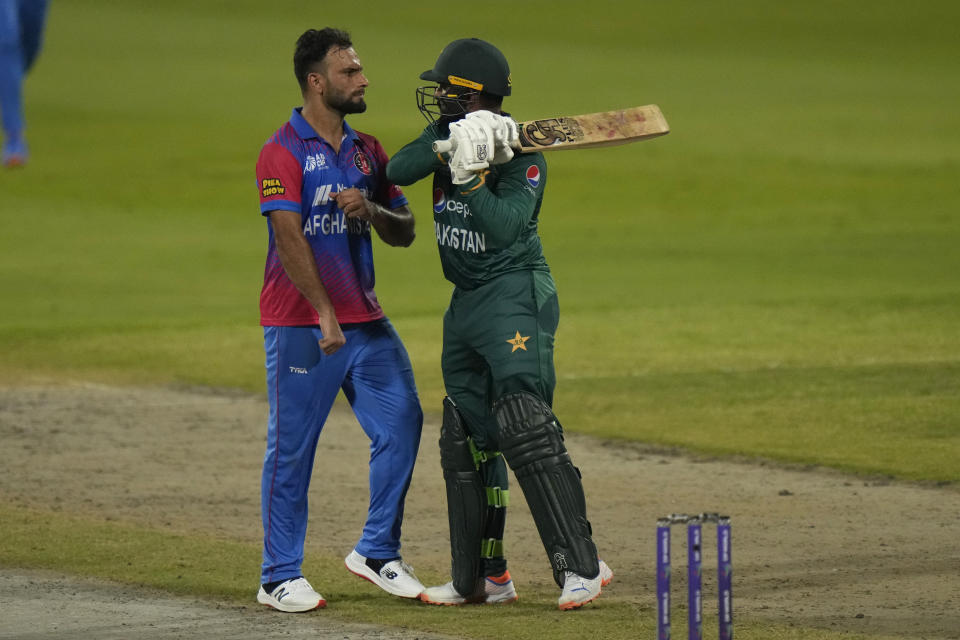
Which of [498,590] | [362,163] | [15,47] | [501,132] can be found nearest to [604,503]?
[498,590]

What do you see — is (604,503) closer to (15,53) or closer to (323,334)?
(323,334)

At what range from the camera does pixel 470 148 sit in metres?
6.01

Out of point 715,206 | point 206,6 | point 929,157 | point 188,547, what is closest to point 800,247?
point 715,206

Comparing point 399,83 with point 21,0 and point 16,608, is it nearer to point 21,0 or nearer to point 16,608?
point 21,0

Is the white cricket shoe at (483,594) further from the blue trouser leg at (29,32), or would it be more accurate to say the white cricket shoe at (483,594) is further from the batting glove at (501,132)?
the blue trouser leg at (29,32)

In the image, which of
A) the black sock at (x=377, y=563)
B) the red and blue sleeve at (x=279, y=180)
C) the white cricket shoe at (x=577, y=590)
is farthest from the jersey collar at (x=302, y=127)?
the white cricket shoe at (x=577, y=590)

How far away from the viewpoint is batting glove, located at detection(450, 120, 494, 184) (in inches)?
237

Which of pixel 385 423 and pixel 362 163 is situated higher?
pixel 362 163

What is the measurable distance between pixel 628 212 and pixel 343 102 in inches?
761

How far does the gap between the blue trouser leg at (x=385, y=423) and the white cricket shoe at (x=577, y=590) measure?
80 centimetres

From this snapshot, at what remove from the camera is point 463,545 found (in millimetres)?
6445

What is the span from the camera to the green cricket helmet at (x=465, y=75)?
20.7 feet

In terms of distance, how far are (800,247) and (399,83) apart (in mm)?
18857

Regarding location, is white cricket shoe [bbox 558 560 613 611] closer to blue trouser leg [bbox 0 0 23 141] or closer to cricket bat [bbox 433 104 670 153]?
cricket bat [bbox 433 104 670 153]
